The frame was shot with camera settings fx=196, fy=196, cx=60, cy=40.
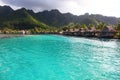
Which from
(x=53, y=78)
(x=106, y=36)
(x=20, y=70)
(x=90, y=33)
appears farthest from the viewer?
(x=90, y=33)

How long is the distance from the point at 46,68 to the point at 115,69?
378 inches

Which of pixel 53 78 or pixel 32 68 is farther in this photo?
pixel 32 68

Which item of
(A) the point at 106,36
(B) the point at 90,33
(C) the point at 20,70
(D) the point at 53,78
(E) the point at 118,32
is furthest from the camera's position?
(B) the point at 90,33

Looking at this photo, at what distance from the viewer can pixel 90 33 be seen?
144875mm

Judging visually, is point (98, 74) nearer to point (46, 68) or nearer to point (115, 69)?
point (115, 69)

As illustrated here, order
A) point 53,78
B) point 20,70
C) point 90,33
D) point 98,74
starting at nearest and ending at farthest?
point 53,78 → point 98,74 → point 20,70 → point 90,33

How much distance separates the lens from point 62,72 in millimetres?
25281

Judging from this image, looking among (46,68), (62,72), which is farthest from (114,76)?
(46,68)

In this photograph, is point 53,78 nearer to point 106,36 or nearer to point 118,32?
point 118,32

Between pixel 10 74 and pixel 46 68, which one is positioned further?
pixel 46 68

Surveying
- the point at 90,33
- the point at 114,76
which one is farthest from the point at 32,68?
the point at 90,33

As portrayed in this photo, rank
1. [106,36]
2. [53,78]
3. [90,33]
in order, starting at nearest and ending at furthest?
1. [53,78]
2. [106,36]
3. [90,33]

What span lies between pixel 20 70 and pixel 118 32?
298 ft

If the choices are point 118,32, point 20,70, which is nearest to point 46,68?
point 20,70
